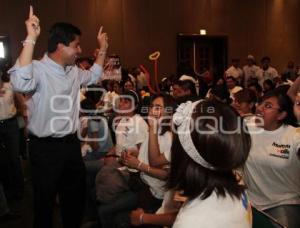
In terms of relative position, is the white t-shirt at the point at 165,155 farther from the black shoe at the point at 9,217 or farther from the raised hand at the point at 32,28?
the black shoe at the point at 9,217

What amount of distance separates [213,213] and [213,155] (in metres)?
0.18

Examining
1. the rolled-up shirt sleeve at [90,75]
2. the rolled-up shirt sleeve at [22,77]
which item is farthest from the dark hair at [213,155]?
the rolled-up shirt sleeve at [90,75]

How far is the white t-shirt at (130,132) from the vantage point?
3.80 metres

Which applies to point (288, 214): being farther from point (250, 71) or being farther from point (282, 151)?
point (250, 71)

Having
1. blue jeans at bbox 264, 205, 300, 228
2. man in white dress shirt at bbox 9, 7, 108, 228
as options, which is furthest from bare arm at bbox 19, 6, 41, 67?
blue jeans at bbox 264, 205, 300, 228

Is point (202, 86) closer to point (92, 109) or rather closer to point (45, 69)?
point (92, 109)

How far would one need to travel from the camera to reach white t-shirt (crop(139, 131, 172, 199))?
9.45 feet

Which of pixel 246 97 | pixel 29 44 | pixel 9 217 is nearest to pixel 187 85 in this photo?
pixel 246 97

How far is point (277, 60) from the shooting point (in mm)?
16484

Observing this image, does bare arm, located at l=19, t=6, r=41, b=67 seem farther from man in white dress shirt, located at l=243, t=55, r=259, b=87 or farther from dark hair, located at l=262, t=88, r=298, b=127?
man in white dress shirt, located at l=243, t=55, r=259, b=87

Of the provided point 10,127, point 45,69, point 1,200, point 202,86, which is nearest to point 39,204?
point 45,69

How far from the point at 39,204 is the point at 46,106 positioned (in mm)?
655

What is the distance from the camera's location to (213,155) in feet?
4.63

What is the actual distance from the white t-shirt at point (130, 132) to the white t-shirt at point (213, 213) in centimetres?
230
